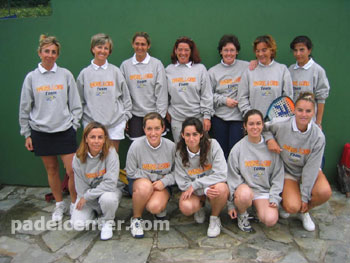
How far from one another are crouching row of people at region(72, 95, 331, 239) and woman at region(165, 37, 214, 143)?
0.47 m

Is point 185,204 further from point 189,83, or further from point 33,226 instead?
point 33,226

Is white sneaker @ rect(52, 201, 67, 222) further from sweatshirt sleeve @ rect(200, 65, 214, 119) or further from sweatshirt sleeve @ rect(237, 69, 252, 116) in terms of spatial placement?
sweatshirt sleeve @ rect(237, 69, 252, 116)

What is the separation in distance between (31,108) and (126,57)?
51.0 inches

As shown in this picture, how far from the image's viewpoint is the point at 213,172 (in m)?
3.21

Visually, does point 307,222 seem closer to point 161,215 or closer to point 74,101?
point 161,215

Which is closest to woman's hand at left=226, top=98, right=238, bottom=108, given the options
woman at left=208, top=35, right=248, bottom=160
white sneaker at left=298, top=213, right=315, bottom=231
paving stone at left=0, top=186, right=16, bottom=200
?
woman at left=208, top=35, right=248, bottom=160

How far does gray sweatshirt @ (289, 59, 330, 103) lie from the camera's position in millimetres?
3549

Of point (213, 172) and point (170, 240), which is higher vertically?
point (213, 172)

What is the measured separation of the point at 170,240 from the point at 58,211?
1335 millimetres

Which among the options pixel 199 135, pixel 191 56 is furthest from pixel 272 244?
pixel 191 56

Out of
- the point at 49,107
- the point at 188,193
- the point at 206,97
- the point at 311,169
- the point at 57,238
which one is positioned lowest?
the point at 57,238

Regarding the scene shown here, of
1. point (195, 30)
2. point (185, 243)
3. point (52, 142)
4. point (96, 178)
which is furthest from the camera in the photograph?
point (195, 30)

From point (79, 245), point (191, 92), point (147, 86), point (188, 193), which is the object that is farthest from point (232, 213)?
point (147, 86)

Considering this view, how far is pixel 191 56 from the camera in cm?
371
